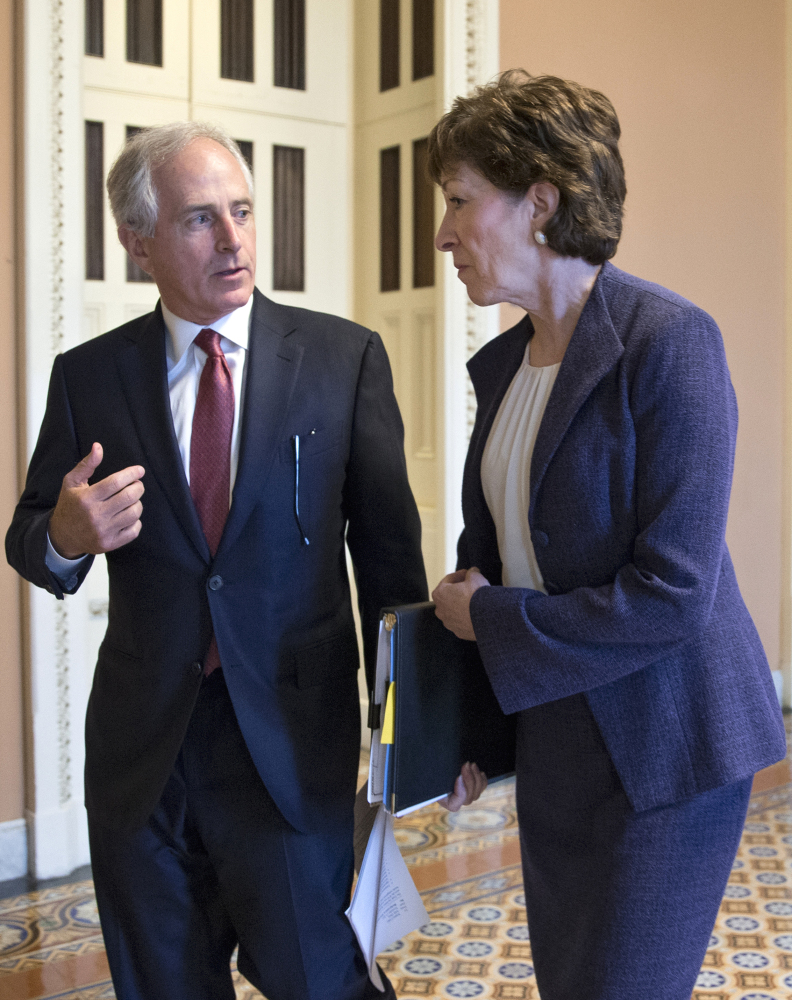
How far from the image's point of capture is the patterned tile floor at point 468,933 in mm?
2807

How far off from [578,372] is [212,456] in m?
0.65

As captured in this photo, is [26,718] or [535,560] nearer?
[535,560]

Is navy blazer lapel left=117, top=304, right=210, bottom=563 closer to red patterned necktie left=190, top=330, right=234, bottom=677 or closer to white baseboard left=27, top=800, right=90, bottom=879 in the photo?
red patterned necktie left=190, top=330, right=234, bottom=677

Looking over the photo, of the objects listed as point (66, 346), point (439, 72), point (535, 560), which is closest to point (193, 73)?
point (439, 72)

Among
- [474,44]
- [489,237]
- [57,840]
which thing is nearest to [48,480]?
[489,237]

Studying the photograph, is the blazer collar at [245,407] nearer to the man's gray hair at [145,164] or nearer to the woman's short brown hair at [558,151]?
the man's gray hair at [145,164]

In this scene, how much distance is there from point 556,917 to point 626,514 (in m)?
0.68

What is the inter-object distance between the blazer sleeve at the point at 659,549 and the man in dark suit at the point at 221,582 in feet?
1.46

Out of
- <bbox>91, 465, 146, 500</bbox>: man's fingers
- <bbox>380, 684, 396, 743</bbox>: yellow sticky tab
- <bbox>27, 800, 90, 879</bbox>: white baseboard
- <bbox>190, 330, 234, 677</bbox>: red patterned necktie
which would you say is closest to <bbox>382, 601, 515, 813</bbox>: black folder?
<bbox>380, 684, 396, 743</bbox>: yellow sticky tab

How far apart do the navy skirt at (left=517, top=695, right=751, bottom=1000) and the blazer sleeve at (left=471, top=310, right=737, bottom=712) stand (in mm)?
144

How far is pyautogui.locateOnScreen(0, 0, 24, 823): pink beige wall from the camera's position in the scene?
337 centimetres

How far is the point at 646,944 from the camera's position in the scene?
5.13ft

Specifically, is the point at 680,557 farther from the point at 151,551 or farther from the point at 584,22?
the point at 584,22

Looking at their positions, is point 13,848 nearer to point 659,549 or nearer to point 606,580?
point 606,580
